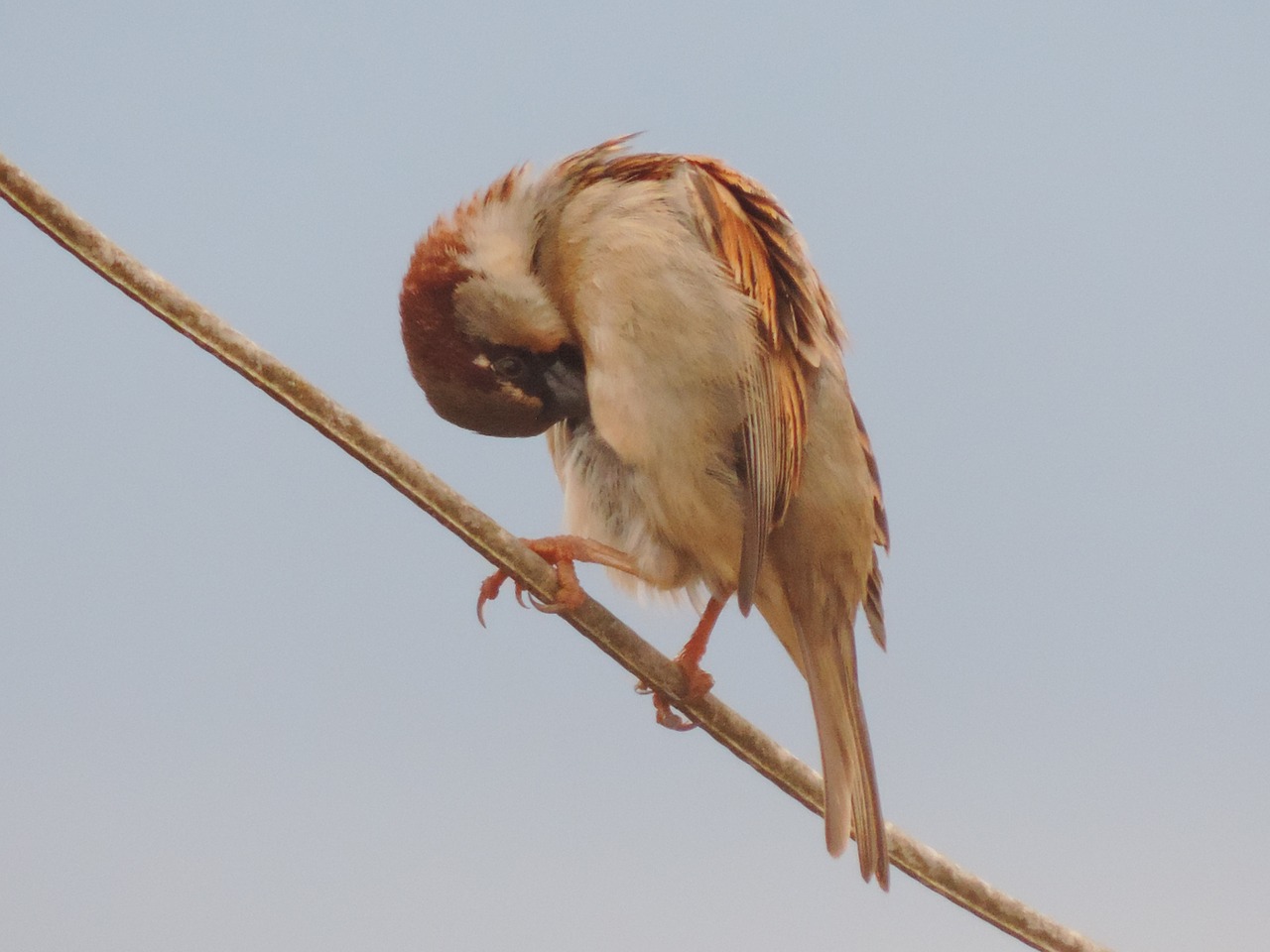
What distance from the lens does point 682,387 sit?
255 cm

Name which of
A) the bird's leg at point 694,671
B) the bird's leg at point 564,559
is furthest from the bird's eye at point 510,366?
the bird's leg at point 694,671

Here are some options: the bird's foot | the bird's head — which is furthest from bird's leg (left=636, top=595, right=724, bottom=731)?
the bird's head

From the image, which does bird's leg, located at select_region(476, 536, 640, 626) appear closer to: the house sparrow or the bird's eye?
the house sparrow

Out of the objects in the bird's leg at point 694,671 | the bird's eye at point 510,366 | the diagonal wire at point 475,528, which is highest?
the bird's eye at point 510,366

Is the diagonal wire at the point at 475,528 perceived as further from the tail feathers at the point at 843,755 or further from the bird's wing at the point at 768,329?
the bird's wing at the point at 768,329

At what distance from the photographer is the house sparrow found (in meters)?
2.57

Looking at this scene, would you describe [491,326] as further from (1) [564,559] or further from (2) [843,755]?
(2) [843,755]

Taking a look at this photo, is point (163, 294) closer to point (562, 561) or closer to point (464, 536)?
point (464, 536)

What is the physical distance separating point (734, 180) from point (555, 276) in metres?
0.43

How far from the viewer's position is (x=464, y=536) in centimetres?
215

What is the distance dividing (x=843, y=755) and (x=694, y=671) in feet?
1.20

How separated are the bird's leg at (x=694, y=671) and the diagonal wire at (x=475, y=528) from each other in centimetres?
6

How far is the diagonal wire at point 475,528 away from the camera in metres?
1.94

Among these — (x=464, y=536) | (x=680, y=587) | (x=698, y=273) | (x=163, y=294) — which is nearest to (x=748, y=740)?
(x=680, y=587)
